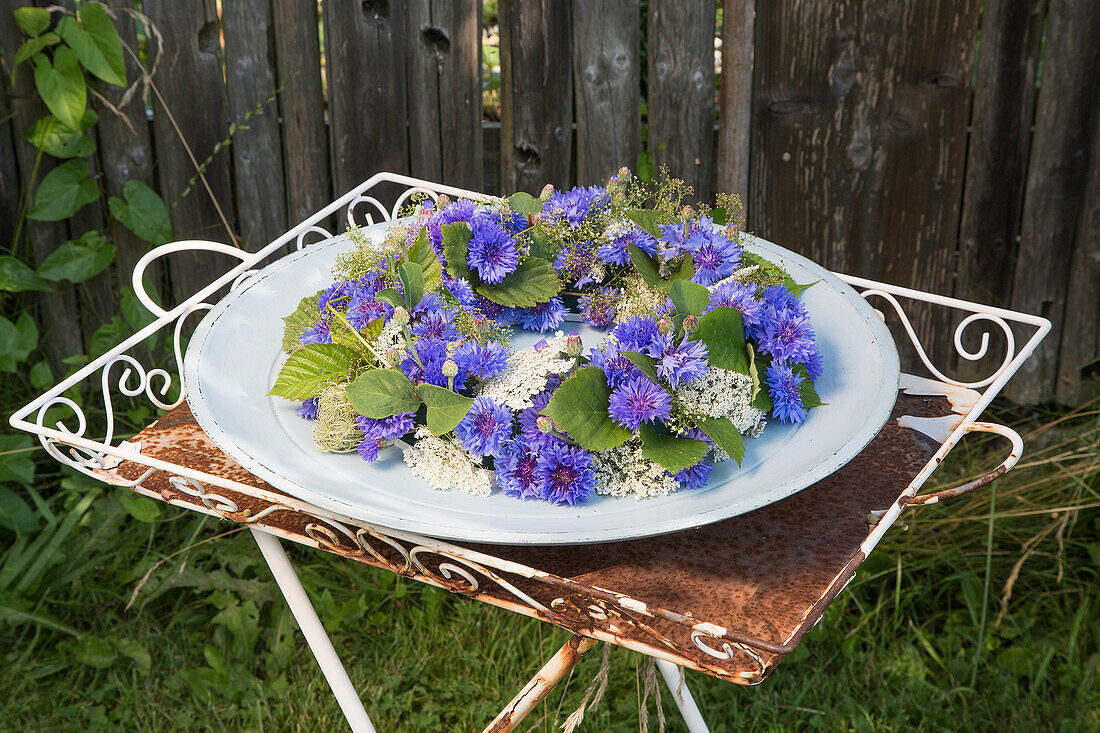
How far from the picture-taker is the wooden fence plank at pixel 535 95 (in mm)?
2584

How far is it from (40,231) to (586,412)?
219cm

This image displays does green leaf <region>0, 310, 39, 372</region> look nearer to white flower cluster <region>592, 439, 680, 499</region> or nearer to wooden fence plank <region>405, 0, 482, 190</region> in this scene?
wooden fence plank <region>405, 0, 482, 190</region>

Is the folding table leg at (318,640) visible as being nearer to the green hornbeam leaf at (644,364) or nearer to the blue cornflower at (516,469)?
the blue cornflower at (516,469)

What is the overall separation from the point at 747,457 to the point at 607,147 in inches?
60.6

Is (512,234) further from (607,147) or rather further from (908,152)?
(908,152)

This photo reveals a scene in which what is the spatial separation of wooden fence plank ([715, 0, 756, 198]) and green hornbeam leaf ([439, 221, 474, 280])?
4.40 feet

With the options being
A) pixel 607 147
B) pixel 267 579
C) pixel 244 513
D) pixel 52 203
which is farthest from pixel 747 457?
pixel 52 203

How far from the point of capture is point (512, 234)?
1635mm

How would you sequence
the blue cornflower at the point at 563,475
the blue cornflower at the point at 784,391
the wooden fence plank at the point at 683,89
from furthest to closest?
the wooden fence plank at the point at 683,89, the blue cornflower at the point at 784,391, the blue cornflower at the point at 563,475

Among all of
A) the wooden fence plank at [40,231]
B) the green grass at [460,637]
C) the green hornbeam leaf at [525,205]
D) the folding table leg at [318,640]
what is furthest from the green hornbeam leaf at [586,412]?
the wooden fence plank at [40,231]

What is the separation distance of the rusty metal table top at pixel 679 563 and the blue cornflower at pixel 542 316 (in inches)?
15.1

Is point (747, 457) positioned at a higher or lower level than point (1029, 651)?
higher

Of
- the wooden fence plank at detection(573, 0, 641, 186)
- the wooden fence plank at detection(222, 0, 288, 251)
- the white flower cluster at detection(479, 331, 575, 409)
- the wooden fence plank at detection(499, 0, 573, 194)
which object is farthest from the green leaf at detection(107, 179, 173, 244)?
the white flower cluster at detection(479, 331, 575, 409)

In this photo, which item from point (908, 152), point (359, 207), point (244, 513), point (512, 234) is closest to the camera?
point (244, 513)
